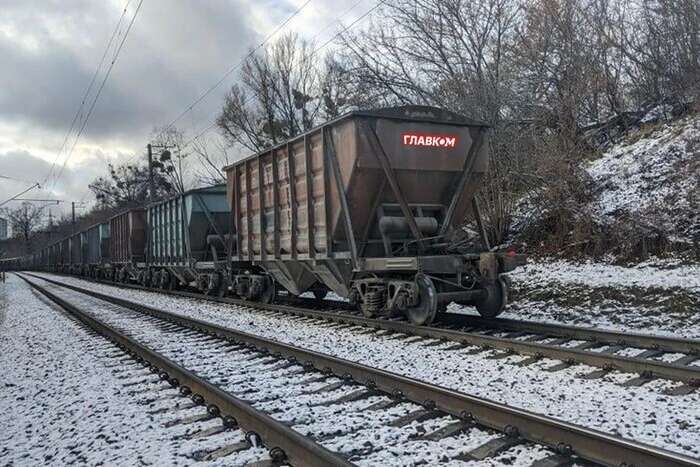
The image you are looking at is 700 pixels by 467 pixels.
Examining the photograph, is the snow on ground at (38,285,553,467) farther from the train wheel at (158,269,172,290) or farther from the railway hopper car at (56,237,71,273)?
the railway hopper car at (56,237,71,273)

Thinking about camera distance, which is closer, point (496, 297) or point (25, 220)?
point (496, 297)

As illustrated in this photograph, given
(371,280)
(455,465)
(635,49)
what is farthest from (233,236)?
(635,49)

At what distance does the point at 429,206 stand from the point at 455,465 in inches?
266

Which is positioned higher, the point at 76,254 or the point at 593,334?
the point at 76,254

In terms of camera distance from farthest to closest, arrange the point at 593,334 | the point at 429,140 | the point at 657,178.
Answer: the point at 657,178
the point at 429,140
the point at 593,334

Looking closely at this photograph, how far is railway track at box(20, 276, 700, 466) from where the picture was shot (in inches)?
140

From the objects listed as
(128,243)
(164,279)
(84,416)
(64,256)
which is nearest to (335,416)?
(84,416)

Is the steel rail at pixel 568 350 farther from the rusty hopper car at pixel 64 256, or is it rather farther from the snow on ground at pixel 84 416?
the rusty hopper car at pixel 64 256

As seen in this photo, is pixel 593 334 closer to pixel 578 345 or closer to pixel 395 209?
pixel 578 345

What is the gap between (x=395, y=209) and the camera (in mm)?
9859

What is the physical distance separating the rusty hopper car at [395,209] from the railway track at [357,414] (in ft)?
8.33

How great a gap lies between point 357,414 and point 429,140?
233 inches

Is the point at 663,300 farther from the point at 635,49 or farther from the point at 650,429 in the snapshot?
the point at 635,49

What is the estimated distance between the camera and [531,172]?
53.4ft
